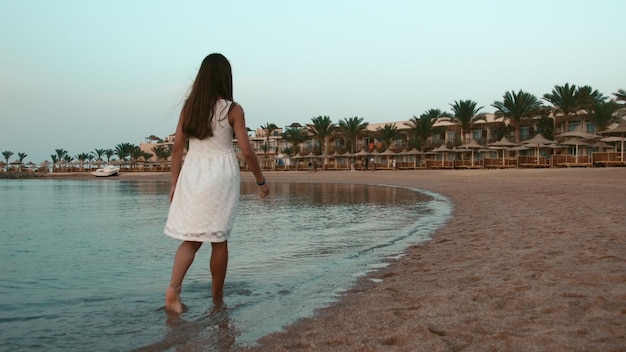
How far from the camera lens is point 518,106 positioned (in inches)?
1890

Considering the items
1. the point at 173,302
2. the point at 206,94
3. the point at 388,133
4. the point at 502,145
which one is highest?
the point at 388,133

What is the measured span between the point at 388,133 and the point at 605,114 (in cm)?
2527

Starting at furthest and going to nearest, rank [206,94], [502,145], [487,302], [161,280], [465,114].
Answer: [465,114], [502,145], [161,280], [206,94], [487,302]

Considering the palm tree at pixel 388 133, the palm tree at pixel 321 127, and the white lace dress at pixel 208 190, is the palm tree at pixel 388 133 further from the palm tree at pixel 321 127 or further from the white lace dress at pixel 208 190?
the white lace dress at pixel 208 190

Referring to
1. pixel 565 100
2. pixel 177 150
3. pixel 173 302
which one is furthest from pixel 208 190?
pixel 565 100

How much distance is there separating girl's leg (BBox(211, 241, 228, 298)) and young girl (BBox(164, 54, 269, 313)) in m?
0.11

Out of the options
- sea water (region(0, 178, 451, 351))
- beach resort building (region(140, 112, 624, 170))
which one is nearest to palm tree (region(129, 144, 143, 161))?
beach resort building (region(140, 112, 624, 170))

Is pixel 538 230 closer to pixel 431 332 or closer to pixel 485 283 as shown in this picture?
pixel 485 283

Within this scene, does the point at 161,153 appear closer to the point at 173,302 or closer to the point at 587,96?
the point at 587,96

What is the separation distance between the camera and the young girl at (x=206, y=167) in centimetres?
364

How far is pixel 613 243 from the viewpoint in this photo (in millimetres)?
5723

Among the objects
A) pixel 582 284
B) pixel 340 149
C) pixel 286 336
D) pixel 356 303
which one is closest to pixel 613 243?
pixel 582 284

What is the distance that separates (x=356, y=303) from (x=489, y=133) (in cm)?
5693

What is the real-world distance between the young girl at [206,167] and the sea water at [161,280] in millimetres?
487
